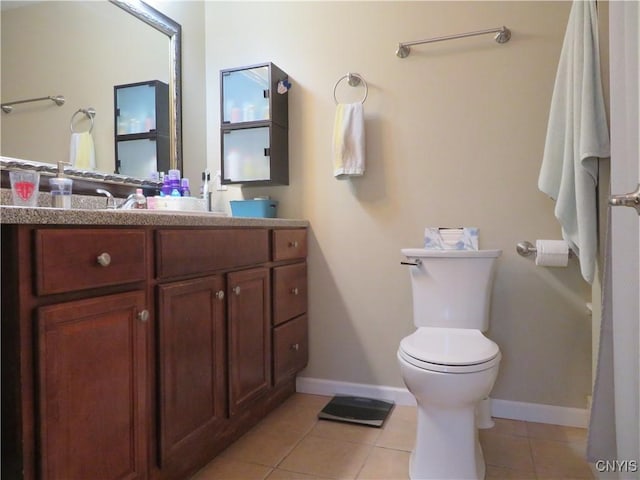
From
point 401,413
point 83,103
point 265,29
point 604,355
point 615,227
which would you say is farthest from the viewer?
point 265,29

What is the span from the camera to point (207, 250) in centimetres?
145

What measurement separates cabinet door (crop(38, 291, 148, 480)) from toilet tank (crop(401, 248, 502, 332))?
1155 millimetres

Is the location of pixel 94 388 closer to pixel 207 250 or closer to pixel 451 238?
pixel 207 250

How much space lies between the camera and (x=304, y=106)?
7.34 feet

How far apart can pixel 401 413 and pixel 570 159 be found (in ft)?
4.31

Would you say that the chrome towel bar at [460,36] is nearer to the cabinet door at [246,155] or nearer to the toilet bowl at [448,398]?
the cabinet door at [246,155]

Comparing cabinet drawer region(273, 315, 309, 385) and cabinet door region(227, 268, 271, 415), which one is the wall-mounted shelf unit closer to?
cabinet door region(227, 268, 271, 415)

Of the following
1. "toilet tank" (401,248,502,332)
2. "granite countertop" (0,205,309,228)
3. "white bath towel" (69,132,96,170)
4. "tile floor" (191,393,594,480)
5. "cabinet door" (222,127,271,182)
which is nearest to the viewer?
"granite countertop" (0,205,309,228)

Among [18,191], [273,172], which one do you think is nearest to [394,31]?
[273,172]

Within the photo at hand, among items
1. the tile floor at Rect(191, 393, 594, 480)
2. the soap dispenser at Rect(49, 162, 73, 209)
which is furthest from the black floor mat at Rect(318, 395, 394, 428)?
the soap dispenser at Rect(49, 162, 73, 209)

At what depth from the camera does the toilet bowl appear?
1330mm

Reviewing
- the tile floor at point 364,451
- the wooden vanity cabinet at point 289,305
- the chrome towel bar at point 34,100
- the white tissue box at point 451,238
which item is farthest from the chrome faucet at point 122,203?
the white tissue box at point 451,238

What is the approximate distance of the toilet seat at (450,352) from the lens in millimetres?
1325

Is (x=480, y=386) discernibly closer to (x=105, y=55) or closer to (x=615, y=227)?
(x=615, y=227)
